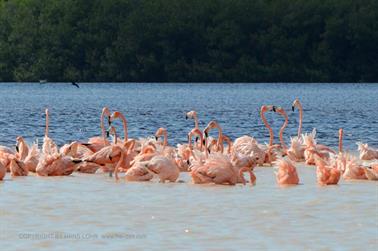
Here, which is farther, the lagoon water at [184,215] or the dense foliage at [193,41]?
the dense foliage at [193,41]

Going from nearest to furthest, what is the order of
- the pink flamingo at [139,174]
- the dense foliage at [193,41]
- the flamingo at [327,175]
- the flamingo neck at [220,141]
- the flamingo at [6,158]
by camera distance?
the flamingo at [327,175], the pink flamingo at [139,174], the flamingo at [6,158], the flamingo neck at [220,141], the dense foliage at [193,41]

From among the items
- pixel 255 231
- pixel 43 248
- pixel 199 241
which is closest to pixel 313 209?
pixel 255 231

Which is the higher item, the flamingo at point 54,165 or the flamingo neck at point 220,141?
the flamingo neck at point 220,141

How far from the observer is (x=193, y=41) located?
468ft

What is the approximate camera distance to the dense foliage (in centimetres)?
13612

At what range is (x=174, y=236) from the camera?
15406 millimetres

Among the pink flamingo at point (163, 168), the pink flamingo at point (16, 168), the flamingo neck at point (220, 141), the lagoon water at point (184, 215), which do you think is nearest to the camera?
the lagoon water at point (184, 215)

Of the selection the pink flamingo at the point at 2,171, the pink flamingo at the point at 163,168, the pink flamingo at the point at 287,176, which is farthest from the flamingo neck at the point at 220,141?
the pink flamingo at the point at 2,171

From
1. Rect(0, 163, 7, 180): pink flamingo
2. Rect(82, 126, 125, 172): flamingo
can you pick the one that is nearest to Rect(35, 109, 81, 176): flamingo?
Rect(82, 126, 125, 172): flamingo

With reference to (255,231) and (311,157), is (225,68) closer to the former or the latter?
(311,157)

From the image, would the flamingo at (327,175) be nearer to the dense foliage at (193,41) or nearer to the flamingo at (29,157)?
the flamingo at (29,157)

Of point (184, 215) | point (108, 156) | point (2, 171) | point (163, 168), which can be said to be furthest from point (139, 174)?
point (184, 215)

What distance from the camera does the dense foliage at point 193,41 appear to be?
136 metres

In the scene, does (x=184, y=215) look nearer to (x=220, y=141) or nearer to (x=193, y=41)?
(x=220, y=141)
